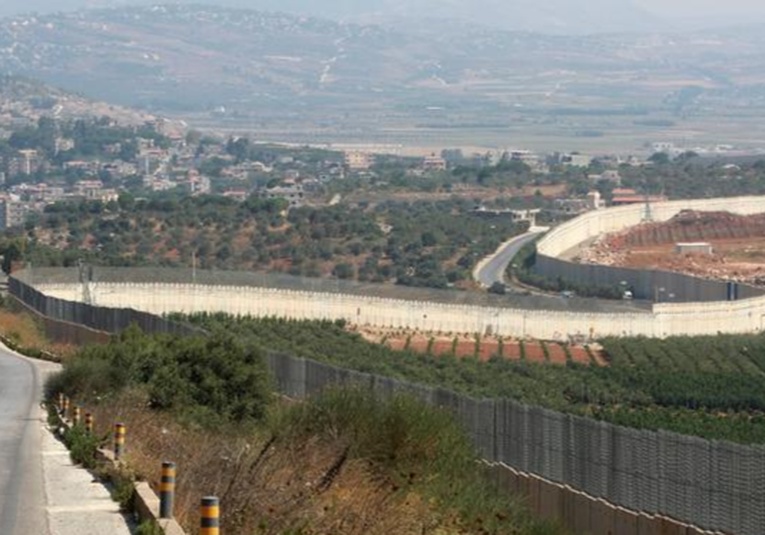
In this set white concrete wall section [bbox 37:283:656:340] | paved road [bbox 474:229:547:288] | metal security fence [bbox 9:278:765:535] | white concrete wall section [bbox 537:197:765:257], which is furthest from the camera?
white concrete wall section [bbox 537:197:765:257]

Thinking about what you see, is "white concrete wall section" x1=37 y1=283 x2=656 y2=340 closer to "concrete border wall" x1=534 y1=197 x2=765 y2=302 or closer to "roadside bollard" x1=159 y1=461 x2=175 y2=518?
"concrete border wall" x1=534 y1=197 x2=765 y2=302

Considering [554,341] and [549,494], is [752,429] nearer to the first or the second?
[549,494]

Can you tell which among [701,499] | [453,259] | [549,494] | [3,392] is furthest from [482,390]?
[453,259]

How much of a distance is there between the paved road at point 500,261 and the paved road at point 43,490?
2306 inches

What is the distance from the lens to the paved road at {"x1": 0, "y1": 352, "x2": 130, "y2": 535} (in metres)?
16.7

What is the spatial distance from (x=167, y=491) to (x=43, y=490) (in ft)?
13.7

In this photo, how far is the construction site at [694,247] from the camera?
9144 centimetres

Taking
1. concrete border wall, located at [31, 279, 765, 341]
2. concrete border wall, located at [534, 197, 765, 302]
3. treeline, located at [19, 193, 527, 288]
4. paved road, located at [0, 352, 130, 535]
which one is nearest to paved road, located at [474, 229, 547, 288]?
treeline, located at [19, 193, 527, 288]

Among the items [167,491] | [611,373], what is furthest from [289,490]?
[611,373]

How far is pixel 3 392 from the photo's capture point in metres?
32.1

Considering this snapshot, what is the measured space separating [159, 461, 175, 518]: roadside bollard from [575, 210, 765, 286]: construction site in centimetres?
6670

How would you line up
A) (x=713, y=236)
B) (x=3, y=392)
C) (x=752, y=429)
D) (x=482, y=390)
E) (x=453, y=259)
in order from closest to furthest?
(x=752, y=429), (x=3, y=392), (x=482, y=390), (x=453, y=259), (x=713, y=236)

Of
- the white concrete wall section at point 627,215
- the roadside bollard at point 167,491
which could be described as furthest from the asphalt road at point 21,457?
the white concrete wall section at point 627,215

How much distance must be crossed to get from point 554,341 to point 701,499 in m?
45.4
